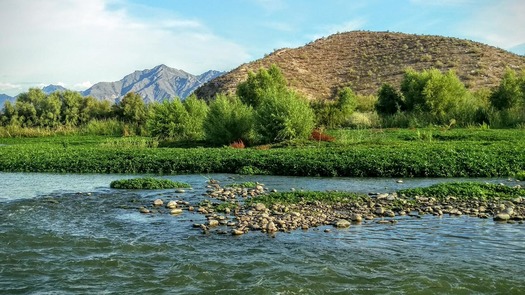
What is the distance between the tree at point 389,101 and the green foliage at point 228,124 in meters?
19.7

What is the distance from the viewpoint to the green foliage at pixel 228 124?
1243 inches

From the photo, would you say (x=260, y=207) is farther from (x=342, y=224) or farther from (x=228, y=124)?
(x=228, y=124)

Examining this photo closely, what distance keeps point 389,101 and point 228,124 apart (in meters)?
21.4

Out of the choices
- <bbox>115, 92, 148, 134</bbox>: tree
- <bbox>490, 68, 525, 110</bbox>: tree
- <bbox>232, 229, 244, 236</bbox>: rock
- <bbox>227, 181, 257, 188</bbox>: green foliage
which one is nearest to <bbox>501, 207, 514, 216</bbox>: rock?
<bbox>232, 229, 244, 236</bbox>: rock

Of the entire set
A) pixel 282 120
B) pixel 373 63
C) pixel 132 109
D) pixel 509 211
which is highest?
pixel 373 63

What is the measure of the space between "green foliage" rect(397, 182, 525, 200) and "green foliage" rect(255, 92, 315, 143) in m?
15.5

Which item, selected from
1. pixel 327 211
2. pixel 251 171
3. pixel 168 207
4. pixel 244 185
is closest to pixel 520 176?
pixel 327 211

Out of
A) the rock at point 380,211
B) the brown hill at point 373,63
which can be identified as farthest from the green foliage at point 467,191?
the brown hill at point 373,63

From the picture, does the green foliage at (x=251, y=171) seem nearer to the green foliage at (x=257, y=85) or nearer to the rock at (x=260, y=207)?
the rock at (x=260, y=207)

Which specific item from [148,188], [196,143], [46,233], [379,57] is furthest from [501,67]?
[46,233]

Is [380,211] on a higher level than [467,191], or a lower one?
lower

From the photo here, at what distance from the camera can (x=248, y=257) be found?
915 centimetres

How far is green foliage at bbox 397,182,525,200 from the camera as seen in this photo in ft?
44.6

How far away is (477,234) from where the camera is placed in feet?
34.0
